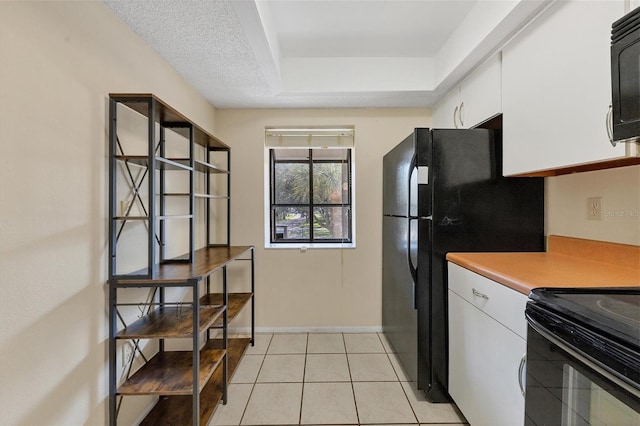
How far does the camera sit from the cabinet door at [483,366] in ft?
3.98

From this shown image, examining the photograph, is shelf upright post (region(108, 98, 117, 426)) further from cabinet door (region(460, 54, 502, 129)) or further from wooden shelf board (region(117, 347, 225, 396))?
cabinet door (region(460, 54, 502, 129))

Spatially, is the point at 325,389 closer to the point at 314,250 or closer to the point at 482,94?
the point at 314,250

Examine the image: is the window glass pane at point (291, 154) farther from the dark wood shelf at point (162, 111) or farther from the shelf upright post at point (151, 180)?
the shelf upright post at point (151, 180)

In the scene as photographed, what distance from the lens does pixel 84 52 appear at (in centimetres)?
130

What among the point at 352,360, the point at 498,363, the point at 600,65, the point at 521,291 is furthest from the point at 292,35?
the point at 352,360

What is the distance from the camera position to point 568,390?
0.87 metres

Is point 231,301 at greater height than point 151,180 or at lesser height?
lesser

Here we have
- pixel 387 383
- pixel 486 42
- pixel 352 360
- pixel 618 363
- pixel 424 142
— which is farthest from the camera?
pixel 352 360

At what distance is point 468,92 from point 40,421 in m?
2.93

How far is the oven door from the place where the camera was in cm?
70

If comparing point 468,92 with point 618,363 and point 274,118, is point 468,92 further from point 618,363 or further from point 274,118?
point 618,363

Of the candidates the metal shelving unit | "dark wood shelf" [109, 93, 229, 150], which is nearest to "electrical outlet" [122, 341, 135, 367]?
the metal shelving unit

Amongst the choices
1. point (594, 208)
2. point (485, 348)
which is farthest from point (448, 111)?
point (485, 348)

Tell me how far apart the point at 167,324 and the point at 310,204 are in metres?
1.88
